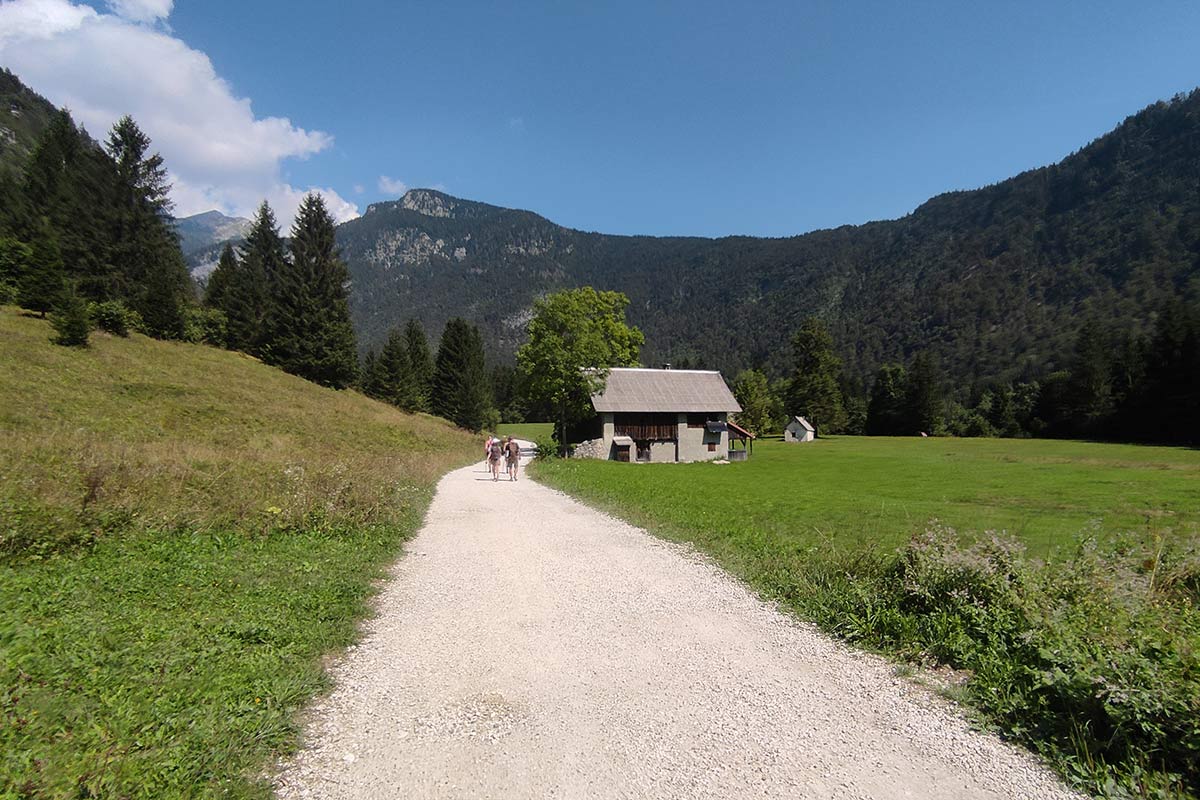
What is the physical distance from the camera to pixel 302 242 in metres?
46.7

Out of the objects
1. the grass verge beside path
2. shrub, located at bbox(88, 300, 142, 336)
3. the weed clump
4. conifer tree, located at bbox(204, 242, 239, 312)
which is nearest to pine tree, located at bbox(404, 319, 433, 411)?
conifer tree, located at bbox(204, 242, 239, 312)

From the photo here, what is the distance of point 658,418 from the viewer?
44750 millimetres

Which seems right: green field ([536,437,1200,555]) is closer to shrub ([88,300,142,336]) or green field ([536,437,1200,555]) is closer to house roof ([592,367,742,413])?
house roof ([592,367,742,413])

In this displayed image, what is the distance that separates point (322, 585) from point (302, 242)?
48686mm

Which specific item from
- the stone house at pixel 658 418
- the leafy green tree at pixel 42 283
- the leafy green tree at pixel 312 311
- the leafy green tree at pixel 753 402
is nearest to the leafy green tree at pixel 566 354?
the stone house at pixel 658 418

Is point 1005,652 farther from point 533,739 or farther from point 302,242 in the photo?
point 302,242

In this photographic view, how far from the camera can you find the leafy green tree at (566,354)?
1549 inches

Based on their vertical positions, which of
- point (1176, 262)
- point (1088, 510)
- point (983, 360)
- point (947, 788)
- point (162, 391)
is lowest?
point (1088, 510)

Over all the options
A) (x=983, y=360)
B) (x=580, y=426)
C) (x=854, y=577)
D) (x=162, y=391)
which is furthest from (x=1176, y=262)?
(x=162, y=391)

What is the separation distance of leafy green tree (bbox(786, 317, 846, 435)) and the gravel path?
77817 millimetres

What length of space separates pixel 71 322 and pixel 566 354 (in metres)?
26.7

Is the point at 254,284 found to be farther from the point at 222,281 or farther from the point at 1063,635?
the point at 1063,635

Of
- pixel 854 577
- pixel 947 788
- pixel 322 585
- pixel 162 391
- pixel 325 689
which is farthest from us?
pixel 162 391

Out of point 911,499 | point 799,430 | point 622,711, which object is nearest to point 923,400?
point 799,430
